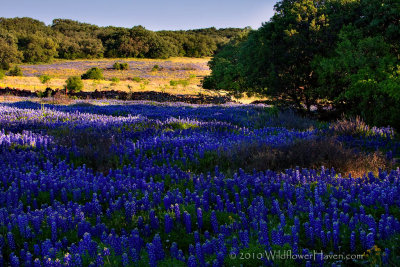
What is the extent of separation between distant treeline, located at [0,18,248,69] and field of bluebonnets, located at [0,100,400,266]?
217ft

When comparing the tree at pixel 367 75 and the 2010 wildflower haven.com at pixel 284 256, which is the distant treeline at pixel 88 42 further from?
the 2010 wildflower haven.com at pixel 284 256

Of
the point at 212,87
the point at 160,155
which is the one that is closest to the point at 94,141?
the point at 160,155

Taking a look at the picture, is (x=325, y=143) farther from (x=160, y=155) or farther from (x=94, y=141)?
(x=94, y=141)

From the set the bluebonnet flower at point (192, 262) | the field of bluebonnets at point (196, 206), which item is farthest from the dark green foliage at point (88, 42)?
the bluebonnet flower at point (192, 262)

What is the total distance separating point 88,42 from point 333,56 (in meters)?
82.8

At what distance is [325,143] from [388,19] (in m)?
8.08

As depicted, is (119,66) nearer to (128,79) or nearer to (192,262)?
(128,79)

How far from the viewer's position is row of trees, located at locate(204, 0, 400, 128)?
36.1 feet

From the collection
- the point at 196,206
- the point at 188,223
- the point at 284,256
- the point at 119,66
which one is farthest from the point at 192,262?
the point at 119,66

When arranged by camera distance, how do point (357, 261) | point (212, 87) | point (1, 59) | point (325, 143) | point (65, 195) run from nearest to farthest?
point (357, 261) < point (65, 195) < point (325, 143) < point (212, 87) < point (1, 59)

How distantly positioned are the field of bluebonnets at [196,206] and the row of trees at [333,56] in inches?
167

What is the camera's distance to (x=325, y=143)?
6.19 meters

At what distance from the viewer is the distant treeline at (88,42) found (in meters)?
74.4

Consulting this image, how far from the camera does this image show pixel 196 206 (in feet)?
12.2
